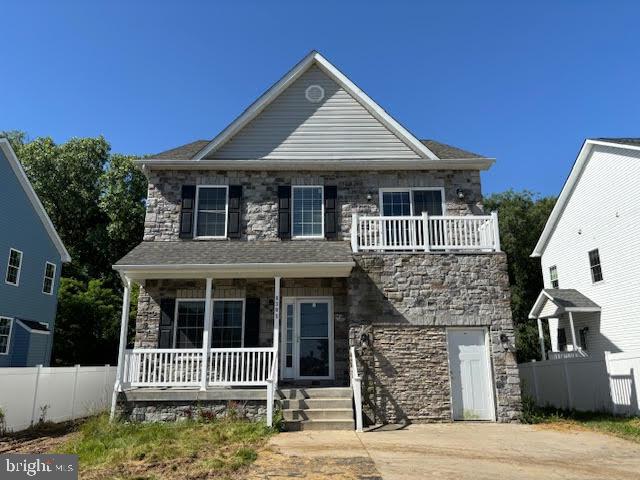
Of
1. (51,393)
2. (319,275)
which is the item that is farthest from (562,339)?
(51,393)

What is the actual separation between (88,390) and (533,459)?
10.7 m

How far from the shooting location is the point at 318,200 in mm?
12812

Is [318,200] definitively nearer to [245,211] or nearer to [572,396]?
[245,211]

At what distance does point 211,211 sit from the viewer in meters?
12.7

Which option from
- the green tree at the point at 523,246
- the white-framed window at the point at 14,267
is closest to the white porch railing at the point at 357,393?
the white-framed window at the point at 14,267

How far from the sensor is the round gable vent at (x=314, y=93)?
535 inches

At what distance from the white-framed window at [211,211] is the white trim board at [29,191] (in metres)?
8.51

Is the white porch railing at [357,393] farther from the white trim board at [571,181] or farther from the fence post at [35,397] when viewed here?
the white trim board at [571,181]

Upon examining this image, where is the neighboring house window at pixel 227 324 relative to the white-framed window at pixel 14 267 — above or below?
below

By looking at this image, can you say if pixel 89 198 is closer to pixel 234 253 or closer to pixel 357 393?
pixel 234 253

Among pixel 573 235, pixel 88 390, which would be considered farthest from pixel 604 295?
pixel 88 390

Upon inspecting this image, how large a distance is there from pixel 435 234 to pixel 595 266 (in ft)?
29.0

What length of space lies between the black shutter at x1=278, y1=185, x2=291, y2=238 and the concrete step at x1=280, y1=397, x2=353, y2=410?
14.4 ft

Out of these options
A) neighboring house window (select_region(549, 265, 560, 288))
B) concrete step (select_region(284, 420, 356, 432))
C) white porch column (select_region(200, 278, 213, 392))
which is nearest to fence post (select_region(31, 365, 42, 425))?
white porch column (select_region(200, 278, 213, 392))
